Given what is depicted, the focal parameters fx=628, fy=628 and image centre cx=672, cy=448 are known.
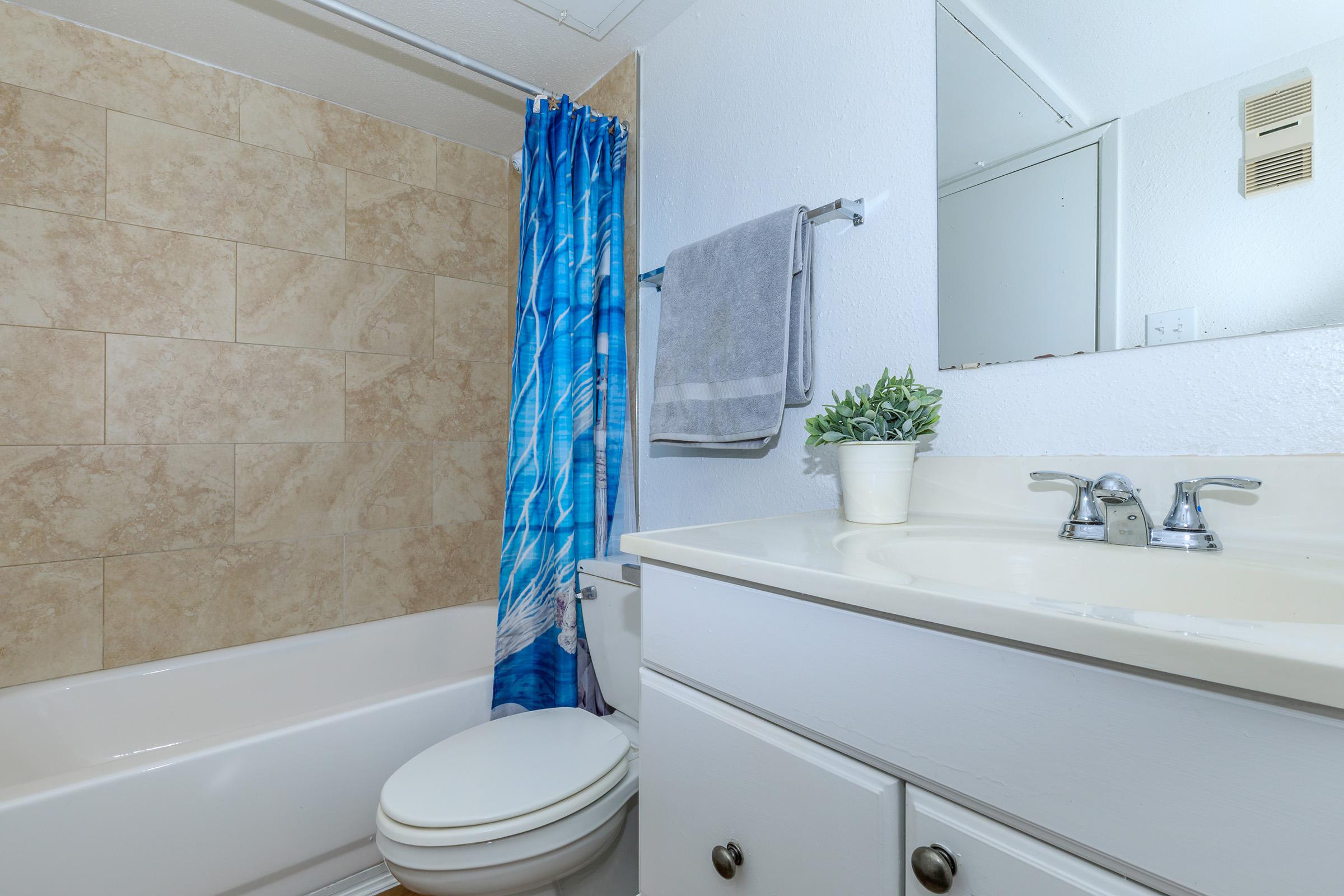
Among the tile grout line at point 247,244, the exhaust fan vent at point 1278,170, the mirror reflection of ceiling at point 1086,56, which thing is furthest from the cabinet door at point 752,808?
the tile grout line at point 247,244

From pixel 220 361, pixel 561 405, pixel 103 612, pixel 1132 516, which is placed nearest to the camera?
pixel 1132 516

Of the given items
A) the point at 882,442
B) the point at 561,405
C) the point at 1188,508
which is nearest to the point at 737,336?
the point at 882,442

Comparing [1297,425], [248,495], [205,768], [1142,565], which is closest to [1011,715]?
[1142,565]

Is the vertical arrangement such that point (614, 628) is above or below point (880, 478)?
below

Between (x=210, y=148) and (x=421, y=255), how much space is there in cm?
64

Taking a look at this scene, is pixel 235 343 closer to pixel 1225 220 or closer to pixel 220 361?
pixel 220 361

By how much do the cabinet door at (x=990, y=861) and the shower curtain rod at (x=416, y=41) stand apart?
1.77 m

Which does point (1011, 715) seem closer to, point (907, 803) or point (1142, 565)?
point (907, 803)

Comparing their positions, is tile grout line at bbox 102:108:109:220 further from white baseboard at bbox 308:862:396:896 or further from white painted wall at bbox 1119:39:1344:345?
white painted wall at bbox 1119:39:1344:345

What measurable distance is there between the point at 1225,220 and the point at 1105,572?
18.4 inches

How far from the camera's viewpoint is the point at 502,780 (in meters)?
1.08

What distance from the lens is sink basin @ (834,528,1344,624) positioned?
608mm

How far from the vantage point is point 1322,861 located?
1.16 ft

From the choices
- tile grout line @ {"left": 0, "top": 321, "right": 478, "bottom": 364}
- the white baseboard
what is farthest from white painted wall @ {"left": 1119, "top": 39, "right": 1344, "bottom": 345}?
tile grout line @ {"left": 0, "top": 321, "right": 478, "bottom": 364}
